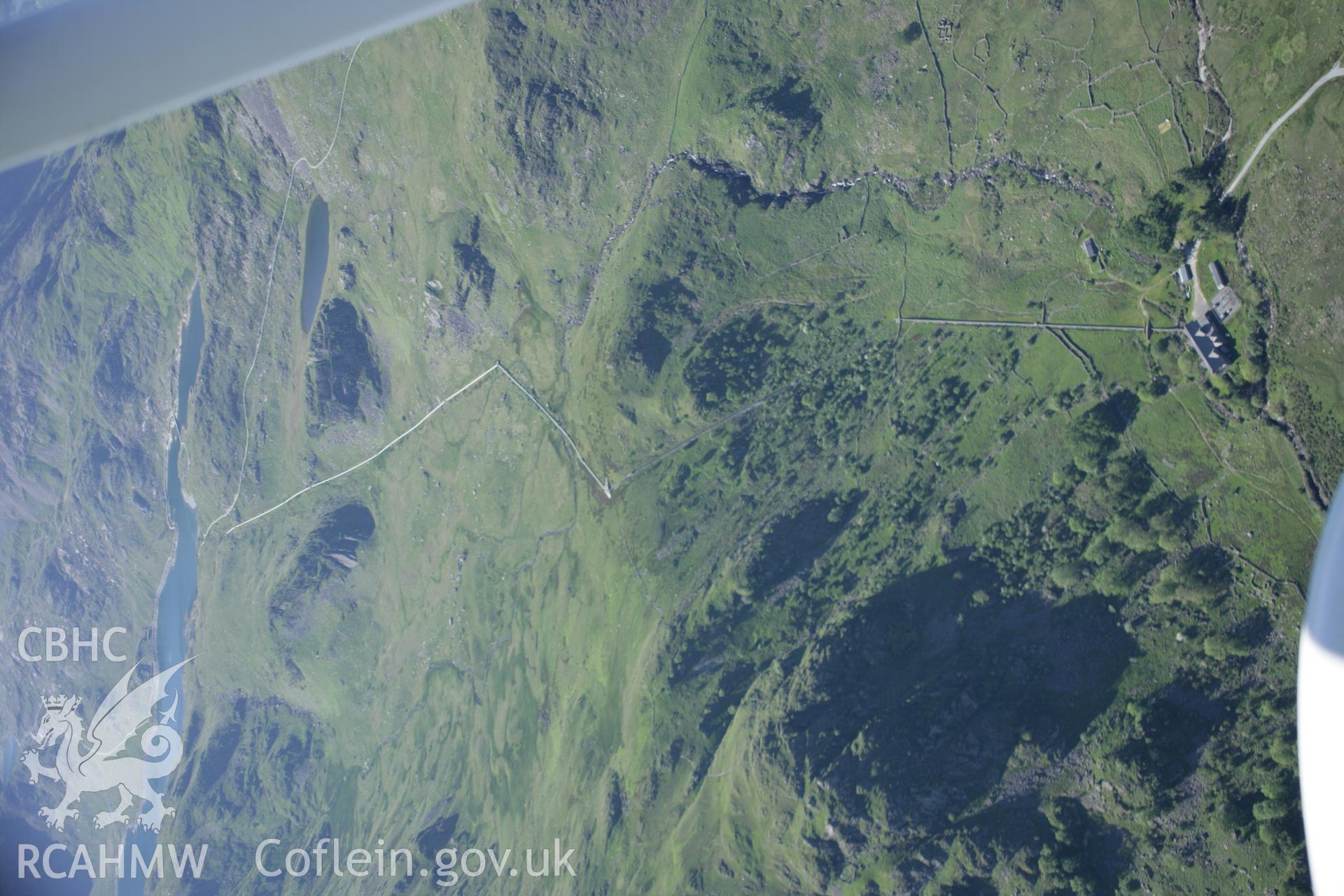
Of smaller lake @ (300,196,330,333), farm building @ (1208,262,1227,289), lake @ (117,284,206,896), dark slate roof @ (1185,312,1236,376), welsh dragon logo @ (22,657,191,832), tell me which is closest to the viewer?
farm building @ (1208,262,1227,289)

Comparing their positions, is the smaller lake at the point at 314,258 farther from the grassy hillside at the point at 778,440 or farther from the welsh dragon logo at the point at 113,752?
the welsh dragon logo at the point at 113,752

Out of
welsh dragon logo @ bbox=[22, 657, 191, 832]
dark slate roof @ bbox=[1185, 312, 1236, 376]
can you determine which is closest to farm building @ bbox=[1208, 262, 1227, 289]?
dark slate roof @ bbox=[1185, 312, 1236, 376]

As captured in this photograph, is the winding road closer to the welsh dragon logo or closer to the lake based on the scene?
the lake

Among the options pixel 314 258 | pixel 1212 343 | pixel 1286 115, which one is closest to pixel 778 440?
pixel 1212 343

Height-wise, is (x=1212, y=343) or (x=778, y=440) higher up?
(x=778, y=440)

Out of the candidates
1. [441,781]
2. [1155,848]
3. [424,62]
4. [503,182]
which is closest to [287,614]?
[441,781]

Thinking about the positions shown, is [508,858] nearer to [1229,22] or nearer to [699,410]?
[699,410]

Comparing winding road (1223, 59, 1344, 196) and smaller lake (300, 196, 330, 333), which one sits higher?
smaller lake (300, 196, 330, 333)

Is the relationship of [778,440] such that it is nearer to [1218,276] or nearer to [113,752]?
[1218,276]
